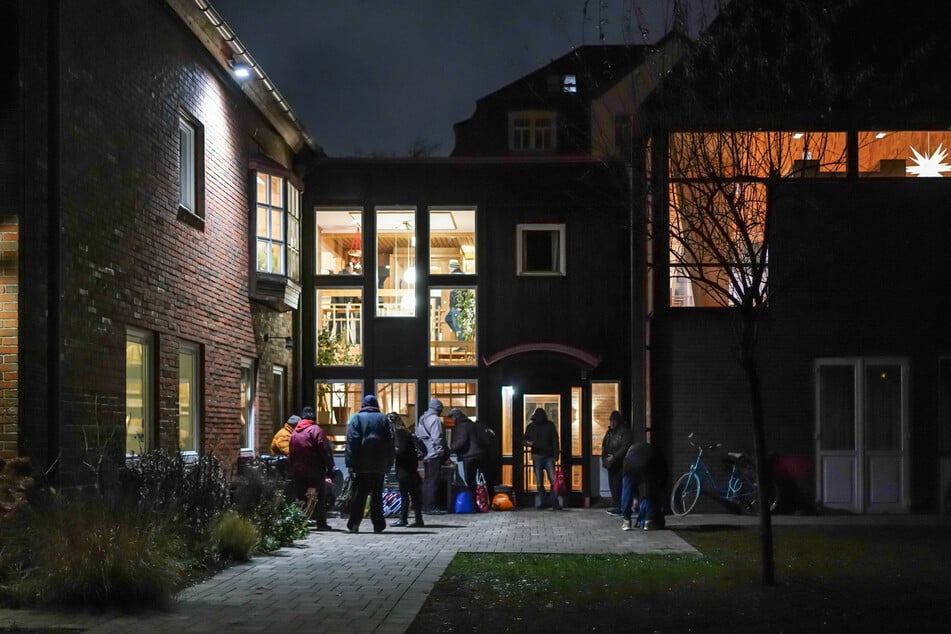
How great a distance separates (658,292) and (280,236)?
662cm

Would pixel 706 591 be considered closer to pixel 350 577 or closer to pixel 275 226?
pixel 350 577

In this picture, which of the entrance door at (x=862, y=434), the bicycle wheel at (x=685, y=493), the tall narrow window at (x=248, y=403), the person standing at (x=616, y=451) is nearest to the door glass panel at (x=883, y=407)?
the entrance door at (x=862, y=434)

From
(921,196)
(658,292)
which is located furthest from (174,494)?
(921,196)

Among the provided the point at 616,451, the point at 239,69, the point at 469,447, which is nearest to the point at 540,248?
the point at 469,447

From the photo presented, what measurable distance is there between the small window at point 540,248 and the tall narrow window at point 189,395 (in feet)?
26.6

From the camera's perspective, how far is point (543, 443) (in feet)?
67.3

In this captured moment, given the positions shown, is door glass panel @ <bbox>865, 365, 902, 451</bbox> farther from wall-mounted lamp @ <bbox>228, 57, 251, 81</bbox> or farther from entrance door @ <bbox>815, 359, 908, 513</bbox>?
wall-mounted lamp @ <bbox>228, 57, 251, 81</bbox>

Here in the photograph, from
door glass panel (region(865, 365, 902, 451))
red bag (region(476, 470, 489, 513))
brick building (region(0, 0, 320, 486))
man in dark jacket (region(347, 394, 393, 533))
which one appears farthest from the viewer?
red bag (region(476, 470, 489, 513))

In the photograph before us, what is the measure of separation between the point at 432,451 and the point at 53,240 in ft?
31.2

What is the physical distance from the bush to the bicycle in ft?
34.9

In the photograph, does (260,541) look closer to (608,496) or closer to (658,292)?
(658,292)

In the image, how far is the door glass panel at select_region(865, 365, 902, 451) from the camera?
1917cm

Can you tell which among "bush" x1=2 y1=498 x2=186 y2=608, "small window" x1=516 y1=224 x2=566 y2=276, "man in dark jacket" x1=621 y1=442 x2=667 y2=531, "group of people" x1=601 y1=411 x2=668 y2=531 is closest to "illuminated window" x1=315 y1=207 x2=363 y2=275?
"small window" x1=516 y1=224 x2=566 y2=276

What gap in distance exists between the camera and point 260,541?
43.0 feet
